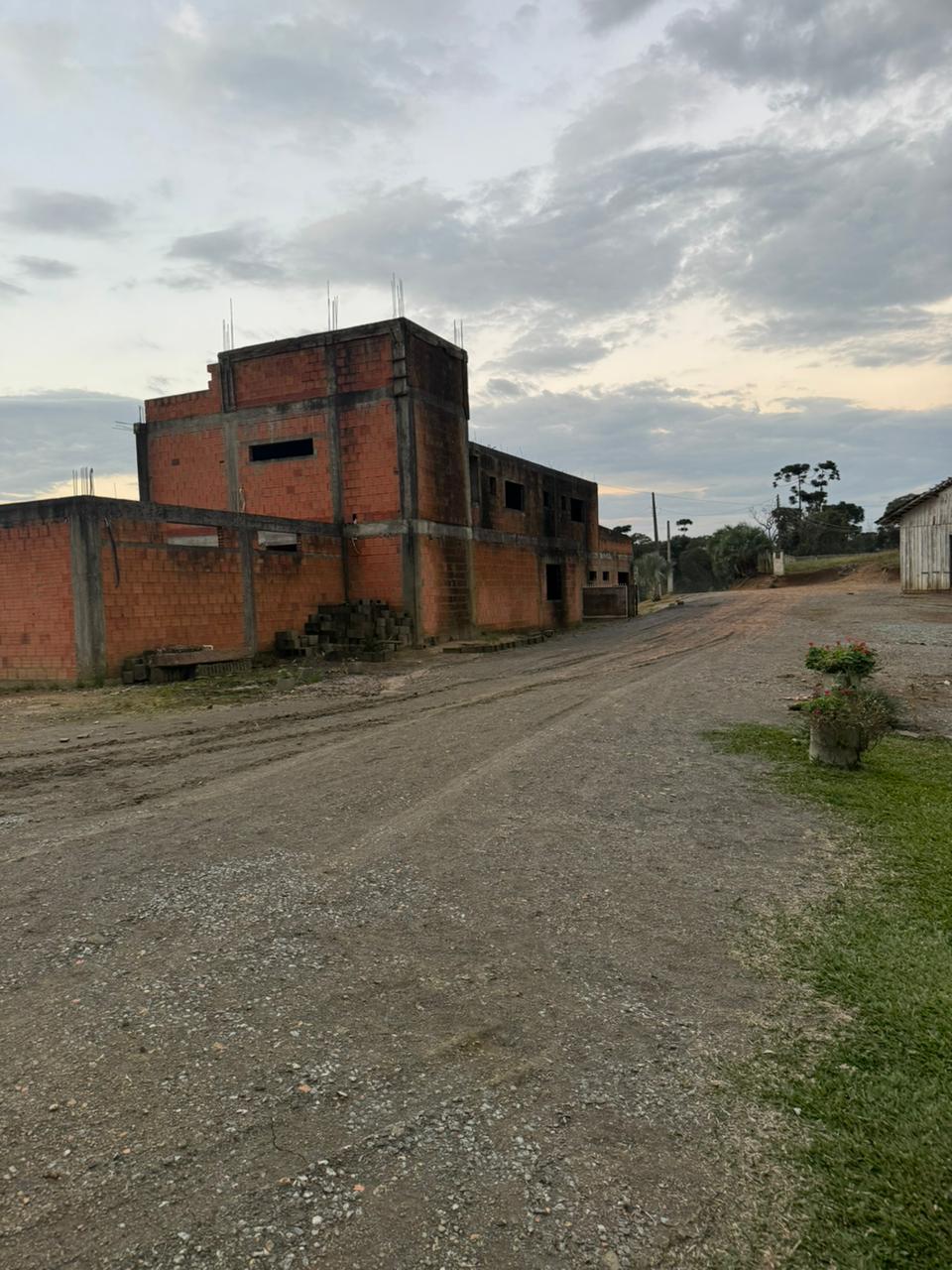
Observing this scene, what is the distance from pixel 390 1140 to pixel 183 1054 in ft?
3.10

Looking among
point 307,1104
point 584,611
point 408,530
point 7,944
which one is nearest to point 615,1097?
point 307,1104

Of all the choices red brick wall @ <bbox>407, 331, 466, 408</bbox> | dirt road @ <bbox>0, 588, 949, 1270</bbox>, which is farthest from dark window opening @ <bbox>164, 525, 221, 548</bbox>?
dirt road @ <bbox>0, 588, 949, 1270</bbox>

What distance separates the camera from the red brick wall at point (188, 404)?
23547 mm

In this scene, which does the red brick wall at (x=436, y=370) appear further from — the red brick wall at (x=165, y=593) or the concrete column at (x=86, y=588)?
the concrete column at (x=86, y=588)

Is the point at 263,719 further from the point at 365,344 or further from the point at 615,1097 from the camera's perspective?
the point at 365,344

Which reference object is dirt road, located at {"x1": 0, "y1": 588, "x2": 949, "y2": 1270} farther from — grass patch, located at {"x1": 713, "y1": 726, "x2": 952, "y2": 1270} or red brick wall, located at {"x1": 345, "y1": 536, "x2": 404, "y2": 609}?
red brick wall, located at {"x1": 345, "y1": 536, "x2": 404, "y2": 609}

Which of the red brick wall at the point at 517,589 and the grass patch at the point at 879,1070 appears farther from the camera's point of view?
the red brick wall at the point at 517,589

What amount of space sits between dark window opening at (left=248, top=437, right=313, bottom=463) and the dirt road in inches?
651

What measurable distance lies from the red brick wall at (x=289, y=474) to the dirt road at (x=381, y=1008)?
15832 mm

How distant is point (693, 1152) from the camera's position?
2355 millimetres

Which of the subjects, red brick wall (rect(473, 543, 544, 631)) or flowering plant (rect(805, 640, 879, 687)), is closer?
flowering plant (rect(805, 640, 879, 687))

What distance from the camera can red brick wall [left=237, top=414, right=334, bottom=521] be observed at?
22.4 meters

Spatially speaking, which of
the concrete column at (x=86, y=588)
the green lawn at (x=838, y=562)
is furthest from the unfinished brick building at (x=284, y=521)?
the green lawn at (x=838, y=562)

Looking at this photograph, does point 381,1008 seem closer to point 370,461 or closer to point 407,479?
point 407,479
